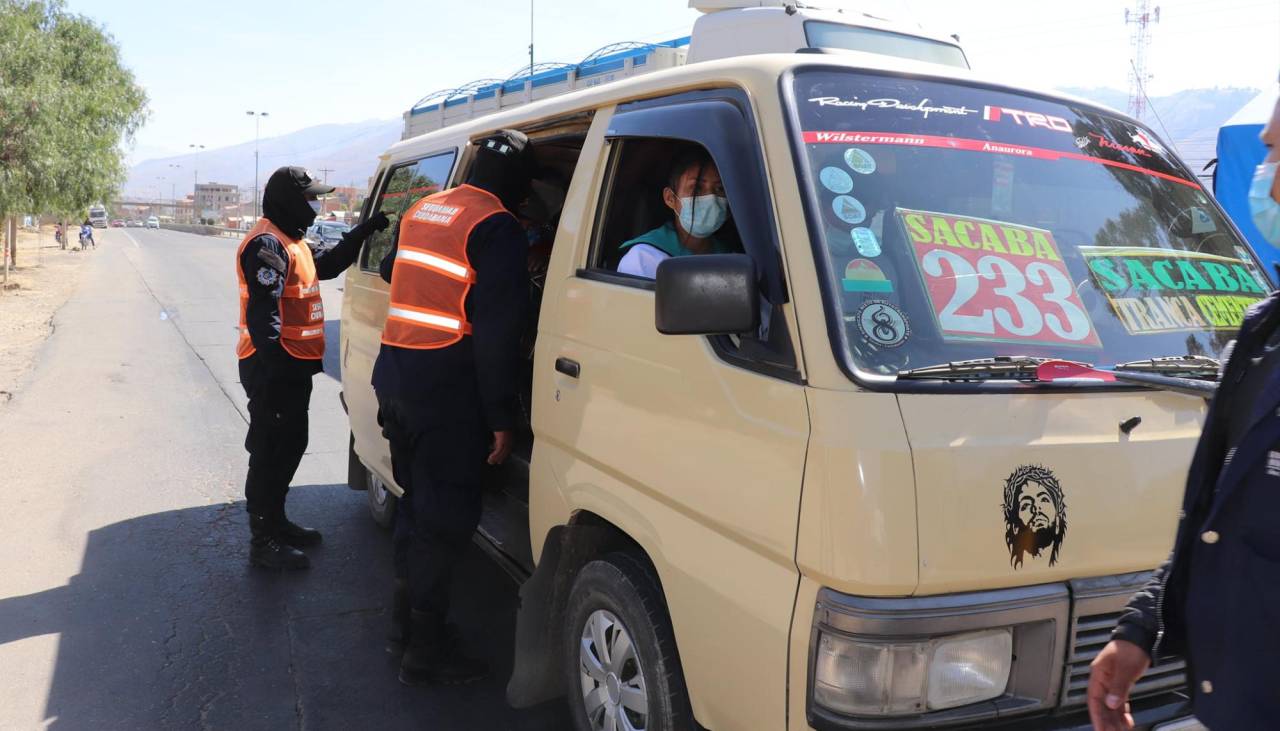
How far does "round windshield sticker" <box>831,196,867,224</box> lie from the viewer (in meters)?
2.39

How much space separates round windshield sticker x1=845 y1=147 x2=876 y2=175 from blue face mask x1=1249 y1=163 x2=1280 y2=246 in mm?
942

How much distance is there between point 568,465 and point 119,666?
7.83 ft

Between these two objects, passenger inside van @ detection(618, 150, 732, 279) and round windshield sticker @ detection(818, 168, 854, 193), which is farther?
passenger inside van @ detection(618, 150, 732, 279)

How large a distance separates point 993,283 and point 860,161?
0.47m

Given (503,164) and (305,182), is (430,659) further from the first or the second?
(305,182)

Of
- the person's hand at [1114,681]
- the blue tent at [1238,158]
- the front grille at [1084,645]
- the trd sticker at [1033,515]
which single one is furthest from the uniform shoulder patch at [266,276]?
the blue tent at [1238,158]

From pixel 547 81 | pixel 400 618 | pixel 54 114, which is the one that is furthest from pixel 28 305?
pixel 400 618

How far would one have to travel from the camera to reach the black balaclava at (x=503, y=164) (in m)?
3.67

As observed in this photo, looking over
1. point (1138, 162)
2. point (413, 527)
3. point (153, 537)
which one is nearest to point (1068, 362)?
point (1138, 162)

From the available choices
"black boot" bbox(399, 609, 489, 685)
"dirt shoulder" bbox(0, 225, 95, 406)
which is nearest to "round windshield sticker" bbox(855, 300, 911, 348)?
"black boot" bbox(399, 609, 489, 685)

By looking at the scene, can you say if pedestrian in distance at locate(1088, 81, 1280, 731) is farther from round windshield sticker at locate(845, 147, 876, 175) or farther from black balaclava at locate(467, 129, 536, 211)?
black balaclava at locate(467, 129, 536, 211)

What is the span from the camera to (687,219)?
2.99m

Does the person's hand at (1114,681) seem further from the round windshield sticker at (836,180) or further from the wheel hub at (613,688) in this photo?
the wheel hub at (613,688)

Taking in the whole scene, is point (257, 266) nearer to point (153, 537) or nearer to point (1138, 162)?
point (153, 537)
